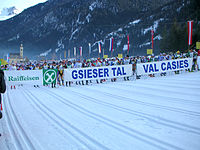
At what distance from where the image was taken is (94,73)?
18.2 m

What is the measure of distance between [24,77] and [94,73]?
6.05 m

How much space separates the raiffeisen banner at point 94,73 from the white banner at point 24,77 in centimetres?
267

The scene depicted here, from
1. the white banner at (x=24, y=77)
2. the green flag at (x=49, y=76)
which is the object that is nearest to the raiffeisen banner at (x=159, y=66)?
the green flag at (x=49, y=76)

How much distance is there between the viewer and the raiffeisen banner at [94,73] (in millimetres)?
17859

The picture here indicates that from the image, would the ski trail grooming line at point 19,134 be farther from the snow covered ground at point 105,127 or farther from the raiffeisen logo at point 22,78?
the raiffeisen logo at point 22,78

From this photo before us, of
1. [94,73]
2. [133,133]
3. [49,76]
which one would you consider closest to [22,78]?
[49,76]

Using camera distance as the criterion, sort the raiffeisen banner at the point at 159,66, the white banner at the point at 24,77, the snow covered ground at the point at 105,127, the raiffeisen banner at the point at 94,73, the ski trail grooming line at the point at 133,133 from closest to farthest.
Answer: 1. the ski trail grooming line at the point at 133,133
2. the snow covered ground at the point at 105,127
3. the raiffeisen banner at the point at 94,73
4. the white banner at the point at 24,77
5. the raiffeisen banner at the point at 159,66

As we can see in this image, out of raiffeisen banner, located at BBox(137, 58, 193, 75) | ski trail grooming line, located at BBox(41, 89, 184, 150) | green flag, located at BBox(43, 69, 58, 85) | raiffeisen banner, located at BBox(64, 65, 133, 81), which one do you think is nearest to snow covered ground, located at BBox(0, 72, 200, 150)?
ski trail grooming line, located at BBox(41, 89, 184, 150)

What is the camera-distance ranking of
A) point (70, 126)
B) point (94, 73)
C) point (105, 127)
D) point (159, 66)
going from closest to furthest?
point (105, 127) → point (70, 126) → point (94, 73) → point (159, 66)

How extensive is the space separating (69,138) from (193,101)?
559 centimetres

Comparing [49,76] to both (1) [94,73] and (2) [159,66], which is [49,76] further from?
(2) [159,66]

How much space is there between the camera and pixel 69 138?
4.84 m

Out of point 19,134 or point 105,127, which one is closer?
point 19,134

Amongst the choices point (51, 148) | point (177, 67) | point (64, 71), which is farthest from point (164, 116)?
point (177, 67)
